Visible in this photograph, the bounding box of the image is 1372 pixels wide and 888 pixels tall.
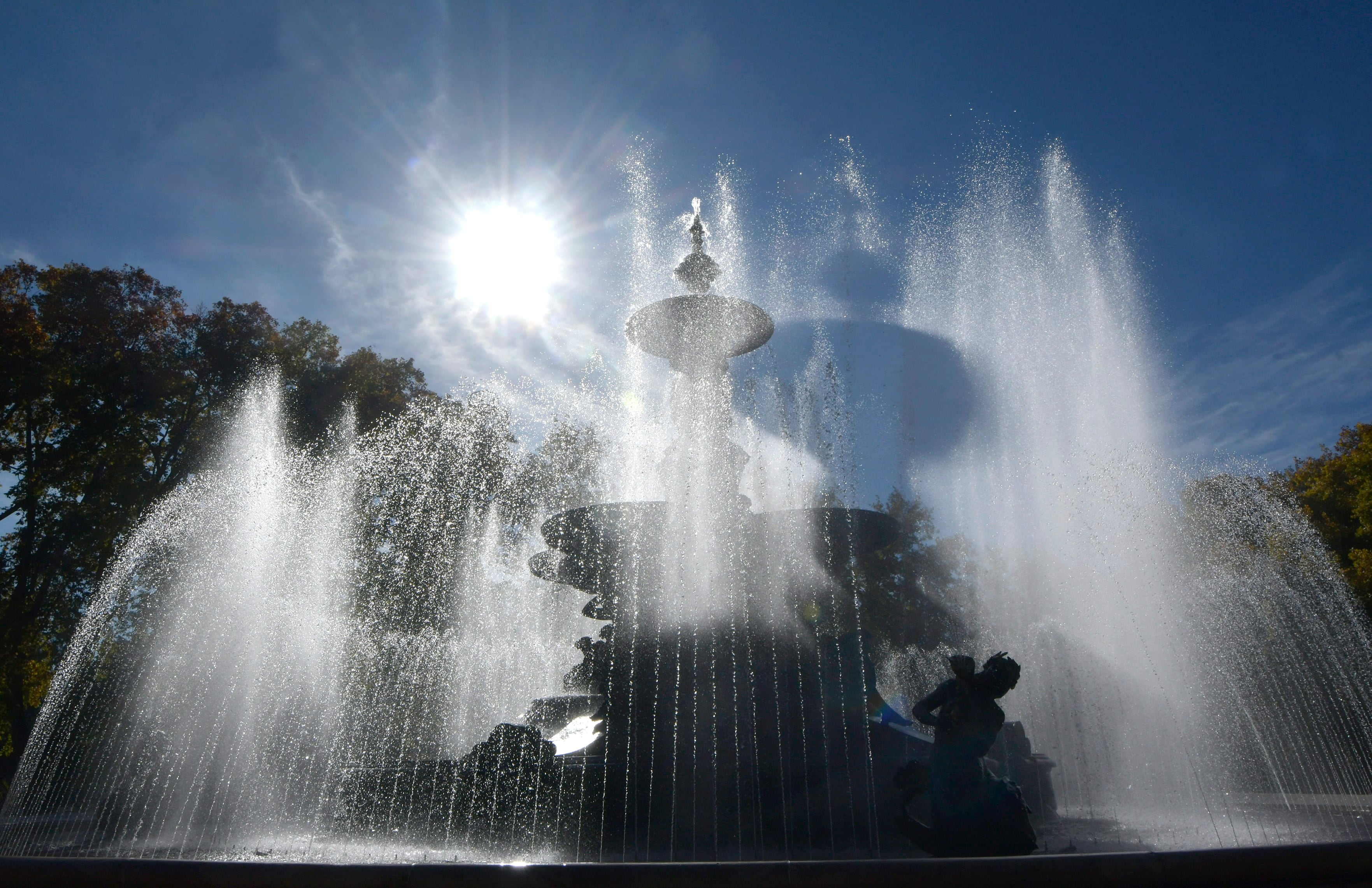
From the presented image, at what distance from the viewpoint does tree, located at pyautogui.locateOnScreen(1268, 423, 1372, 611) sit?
73.8ft

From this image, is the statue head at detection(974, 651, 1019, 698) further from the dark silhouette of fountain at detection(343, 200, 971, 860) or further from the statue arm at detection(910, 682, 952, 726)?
the dark silhouette of fountain at detection(343, 200, 971, 860)

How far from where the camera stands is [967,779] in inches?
206

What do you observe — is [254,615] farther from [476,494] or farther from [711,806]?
[711,806]

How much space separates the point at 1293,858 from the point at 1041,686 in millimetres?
23485

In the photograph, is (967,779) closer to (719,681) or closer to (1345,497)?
(719,681)

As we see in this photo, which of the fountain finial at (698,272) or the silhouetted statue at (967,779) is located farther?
the fountain finial at (698,272)

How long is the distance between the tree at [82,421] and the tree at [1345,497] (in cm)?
3121

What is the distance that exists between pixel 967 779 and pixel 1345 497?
99.8ft

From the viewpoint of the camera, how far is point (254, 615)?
15.4 meters

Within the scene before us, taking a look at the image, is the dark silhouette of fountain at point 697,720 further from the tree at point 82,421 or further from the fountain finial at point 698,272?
the tree at point 82,421

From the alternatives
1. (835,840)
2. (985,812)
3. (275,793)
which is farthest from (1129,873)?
(275,793)

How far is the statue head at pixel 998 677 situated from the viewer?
5.48 metres

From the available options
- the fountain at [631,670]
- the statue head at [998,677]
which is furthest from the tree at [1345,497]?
the statue head at [998,677]

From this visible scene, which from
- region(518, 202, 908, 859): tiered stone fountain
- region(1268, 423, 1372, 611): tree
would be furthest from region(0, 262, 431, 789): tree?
region(1268, 423, 1372, 611): tree
